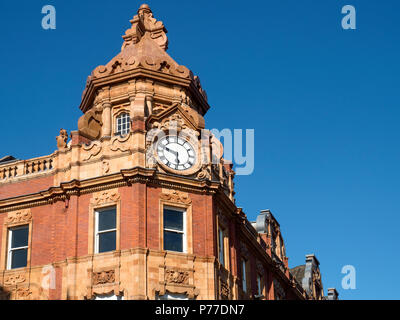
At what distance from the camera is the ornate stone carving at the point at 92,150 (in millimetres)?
42719

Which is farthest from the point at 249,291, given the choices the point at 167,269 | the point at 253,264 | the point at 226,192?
the point at 167,269

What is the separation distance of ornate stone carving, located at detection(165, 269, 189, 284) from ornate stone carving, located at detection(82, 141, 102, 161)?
715 cm

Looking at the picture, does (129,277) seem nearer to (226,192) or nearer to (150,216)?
(150,216)

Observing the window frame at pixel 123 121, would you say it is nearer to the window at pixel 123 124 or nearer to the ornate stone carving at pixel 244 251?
the window at pixel 123 124

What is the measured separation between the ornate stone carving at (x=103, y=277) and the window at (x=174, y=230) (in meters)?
2.88

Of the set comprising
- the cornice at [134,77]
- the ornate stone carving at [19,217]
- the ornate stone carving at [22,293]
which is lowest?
the ornate stone carving at [22,293]

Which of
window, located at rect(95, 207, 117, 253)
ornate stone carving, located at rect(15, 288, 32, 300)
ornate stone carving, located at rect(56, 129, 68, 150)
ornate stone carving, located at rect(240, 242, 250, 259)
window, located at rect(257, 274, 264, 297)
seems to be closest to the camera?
window, located at rect(95, 207, 117, 253)

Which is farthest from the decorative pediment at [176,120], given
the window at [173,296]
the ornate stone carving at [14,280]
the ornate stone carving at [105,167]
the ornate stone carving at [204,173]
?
the ornate stone carving at [14,280]

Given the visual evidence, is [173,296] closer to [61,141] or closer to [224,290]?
[224,290]

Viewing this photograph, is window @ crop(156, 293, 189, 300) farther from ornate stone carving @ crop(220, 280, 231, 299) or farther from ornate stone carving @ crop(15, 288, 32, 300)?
ornate stone carving @ crop(15, 288, 32, 300)

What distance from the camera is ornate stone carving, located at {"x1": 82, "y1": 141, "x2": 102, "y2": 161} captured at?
140 ft

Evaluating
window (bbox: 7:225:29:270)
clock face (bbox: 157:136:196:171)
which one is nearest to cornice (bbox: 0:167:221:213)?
clock face (bbox: 157:136:196:171)
